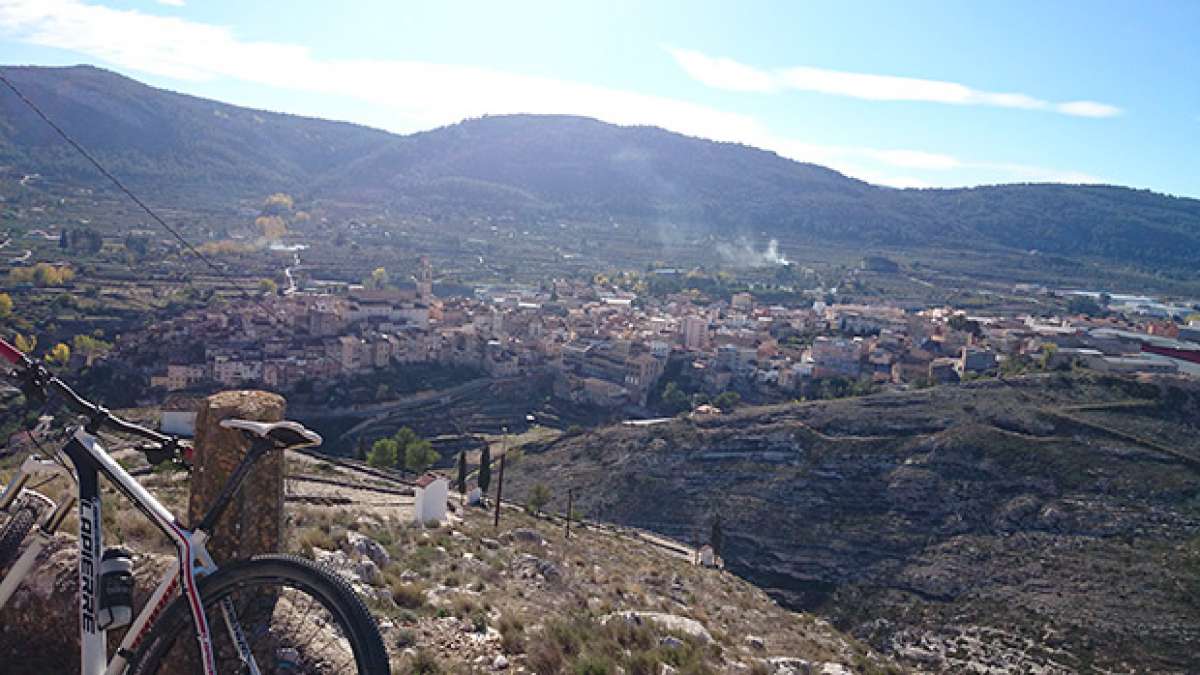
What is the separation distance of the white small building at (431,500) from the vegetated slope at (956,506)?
10.4 meters

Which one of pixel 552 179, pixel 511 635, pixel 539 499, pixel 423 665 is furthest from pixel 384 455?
pixel 552 179

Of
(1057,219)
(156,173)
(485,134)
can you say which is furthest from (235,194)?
(1057,219)

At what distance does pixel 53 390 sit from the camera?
2570mm

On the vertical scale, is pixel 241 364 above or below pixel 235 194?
below

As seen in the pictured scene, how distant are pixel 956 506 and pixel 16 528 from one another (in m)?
26.3

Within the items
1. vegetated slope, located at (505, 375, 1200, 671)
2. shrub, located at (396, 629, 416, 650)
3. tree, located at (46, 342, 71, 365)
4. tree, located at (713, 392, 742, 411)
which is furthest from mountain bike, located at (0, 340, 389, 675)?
tree, located at (46, 342, 71, 365)

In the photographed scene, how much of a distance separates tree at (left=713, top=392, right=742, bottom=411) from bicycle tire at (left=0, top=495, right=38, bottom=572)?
35.8m

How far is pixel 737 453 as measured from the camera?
30.4 m

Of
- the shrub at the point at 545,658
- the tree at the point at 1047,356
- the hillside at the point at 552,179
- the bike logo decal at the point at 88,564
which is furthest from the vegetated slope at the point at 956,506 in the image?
the hillside at the point at 552,179

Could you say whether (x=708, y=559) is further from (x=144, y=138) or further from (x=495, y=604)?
(x=144, y=138)

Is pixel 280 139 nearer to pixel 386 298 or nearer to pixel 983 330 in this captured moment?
pixel 386 298

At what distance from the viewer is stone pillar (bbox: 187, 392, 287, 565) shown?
372cm

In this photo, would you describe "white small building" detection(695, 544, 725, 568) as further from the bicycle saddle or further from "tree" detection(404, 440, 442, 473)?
Result: the bicycle saddle

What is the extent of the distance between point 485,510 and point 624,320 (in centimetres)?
3786
